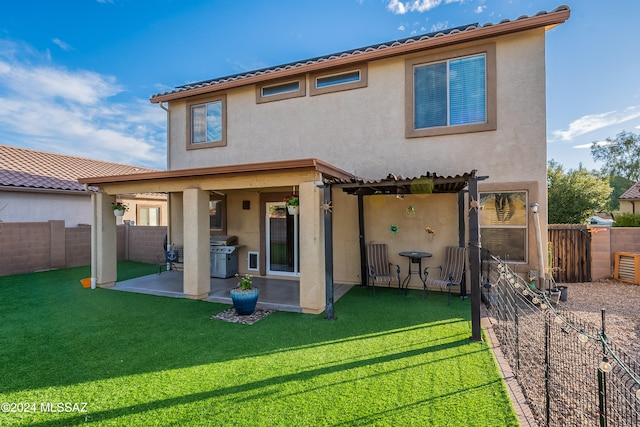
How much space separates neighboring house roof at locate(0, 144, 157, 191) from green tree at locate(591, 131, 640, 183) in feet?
155

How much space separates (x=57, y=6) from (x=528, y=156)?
15.2 metres

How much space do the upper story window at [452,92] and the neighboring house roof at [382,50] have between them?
40 centimetres

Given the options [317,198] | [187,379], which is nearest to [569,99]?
[317,198]

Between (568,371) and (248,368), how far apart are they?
427cm

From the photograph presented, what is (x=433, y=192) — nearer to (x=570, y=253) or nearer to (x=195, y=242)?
(x=570, y=253)

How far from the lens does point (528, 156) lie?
23.9ft

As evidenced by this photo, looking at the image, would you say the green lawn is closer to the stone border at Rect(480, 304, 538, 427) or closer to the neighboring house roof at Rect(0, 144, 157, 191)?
the stone border at Rect(480, 304, 538, 427)

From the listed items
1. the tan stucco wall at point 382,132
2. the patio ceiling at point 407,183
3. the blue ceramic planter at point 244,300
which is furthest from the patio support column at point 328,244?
the tan stucco wall at point 382,132

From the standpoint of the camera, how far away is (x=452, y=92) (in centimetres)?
786

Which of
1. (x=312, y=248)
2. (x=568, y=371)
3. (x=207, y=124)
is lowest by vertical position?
(x=568, y=371)

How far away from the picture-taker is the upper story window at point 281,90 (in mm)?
9383

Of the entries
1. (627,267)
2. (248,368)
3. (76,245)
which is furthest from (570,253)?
(76,245)

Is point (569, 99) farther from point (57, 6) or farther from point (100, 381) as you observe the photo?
point (57, 6)

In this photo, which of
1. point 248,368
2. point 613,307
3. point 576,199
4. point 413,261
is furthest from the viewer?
point 576,199
